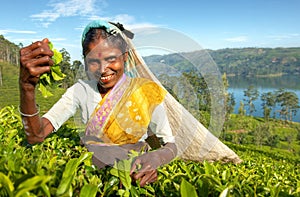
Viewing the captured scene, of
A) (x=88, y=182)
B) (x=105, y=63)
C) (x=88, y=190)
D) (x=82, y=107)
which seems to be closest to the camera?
(x=88, y=190)

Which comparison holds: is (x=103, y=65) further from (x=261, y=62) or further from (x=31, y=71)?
(x=261, y=62)

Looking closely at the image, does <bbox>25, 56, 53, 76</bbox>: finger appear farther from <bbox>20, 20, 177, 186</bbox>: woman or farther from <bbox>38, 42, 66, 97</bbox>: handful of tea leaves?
<bbox>38, 42, 66, 97</bbox>: handful of tea leaves

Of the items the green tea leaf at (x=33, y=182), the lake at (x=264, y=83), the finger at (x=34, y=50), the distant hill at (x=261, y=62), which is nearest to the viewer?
the green tea leaf at (x=33, y=182)

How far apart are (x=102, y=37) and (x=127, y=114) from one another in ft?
1.37

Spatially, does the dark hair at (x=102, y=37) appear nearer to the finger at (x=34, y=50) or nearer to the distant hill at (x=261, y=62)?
the finger at (x=34, y=50)

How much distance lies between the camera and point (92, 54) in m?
1.48

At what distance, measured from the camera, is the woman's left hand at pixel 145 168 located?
113 centimetres

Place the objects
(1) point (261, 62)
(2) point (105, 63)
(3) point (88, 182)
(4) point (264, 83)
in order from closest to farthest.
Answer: (3) point (88, 182) < (2) point (105, 63) < (4) point (264, 83) < (1) point (261, 62)

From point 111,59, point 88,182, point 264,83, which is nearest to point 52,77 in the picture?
point 111,59

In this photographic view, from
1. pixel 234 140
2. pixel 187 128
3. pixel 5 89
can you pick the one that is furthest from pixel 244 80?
pixel 187 128

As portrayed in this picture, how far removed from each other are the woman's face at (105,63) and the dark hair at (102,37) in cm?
2

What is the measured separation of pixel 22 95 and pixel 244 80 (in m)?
163

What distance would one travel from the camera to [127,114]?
4.92ft

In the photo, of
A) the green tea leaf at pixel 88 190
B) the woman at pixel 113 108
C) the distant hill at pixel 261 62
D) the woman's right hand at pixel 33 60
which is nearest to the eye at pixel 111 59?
the woman at pixel 113 108
